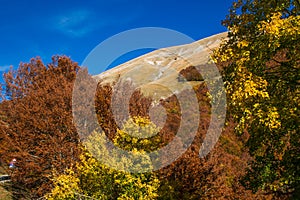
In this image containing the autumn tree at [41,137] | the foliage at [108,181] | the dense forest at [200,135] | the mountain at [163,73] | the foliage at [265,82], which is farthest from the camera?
the mountain at [163,73]

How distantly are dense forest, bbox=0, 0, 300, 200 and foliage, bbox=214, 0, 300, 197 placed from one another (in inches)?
1.2

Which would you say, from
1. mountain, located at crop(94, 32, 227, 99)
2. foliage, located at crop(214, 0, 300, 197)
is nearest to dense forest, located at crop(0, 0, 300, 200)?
foliage, located at crop(214, 0, 300, 197)

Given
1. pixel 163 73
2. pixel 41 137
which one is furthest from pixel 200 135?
pixel 163 73

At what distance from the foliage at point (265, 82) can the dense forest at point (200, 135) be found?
0.03m

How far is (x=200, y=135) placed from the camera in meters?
27.7

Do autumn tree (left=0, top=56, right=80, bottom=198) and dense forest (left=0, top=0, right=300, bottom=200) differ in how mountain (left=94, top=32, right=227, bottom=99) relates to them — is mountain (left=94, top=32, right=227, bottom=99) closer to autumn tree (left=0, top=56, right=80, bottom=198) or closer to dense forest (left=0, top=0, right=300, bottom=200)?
dense forest (left=0, top=0, right=300, bottom=200)

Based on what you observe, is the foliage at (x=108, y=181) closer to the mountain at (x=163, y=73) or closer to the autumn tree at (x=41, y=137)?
the mountain at (x=163, y=73)

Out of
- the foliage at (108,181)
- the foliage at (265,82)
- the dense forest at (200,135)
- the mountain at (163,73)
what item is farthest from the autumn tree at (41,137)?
the foliage at (265,82)

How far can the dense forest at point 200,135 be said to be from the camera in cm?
970

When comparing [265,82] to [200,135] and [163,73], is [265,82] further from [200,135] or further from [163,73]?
[163,73]

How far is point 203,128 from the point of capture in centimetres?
3122

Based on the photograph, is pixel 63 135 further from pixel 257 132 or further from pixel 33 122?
pixel 257 132

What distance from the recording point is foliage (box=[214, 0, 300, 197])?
932cm

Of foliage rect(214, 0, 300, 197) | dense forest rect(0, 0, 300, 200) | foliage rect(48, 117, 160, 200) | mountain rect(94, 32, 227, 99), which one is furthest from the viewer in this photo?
mountain rect(94, 32, 227, 99)
